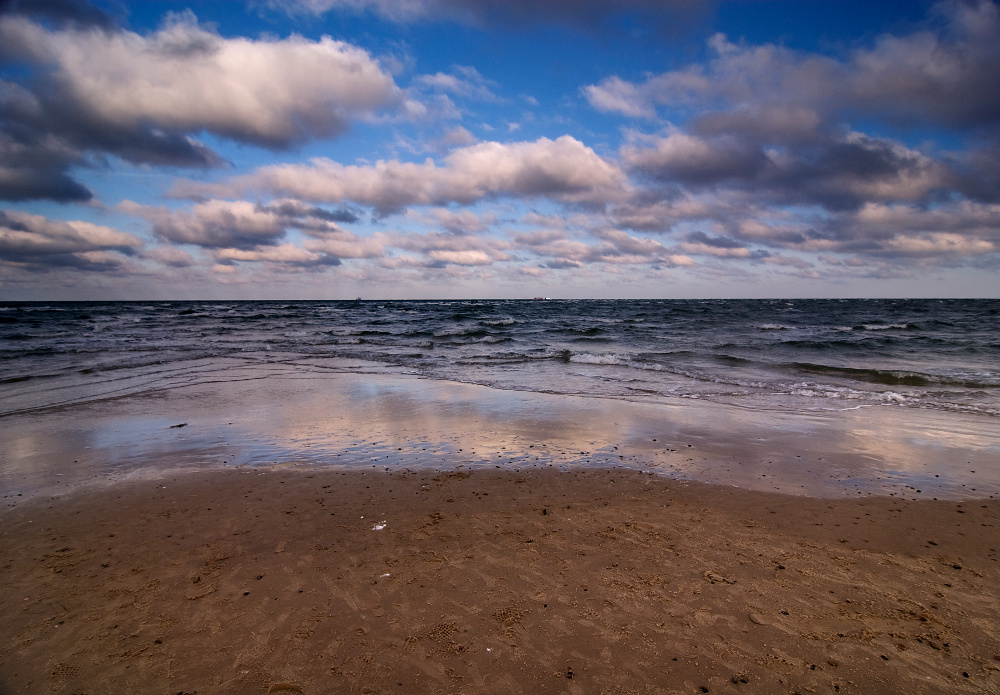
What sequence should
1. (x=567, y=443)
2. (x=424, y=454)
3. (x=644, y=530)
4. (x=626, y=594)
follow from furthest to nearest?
(x=567, y=443) → (x=424, y=454) → (x=644, y=530) → (x=626, y=594)

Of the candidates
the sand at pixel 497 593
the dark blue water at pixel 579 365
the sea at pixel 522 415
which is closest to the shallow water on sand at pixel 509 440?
the sea at pixel 522 415

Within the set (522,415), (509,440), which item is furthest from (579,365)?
(509,440)

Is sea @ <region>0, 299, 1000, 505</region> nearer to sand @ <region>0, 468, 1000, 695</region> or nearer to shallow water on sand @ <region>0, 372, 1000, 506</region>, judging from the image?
shallow water on sand @ <region>0, 372, 1000, 506</region>

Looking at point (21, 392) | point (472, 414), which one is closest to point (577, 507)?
point (472, 414)

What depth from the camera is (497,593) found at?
3.68 meters

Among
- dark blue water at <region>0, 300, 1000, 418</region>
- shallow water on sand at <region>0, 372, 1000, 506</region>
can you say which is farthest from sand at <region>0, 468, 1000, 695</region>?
dark blue water at <region>0, 300, 1000, 418</region>

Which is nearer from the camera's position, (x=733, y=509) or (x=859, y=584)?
(x=859, y=584)

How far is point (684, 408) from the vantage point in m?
10.5

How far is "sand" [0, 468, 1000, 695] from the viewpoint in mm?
2967

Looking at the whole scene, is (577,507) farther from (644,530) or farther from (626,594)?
(626,594)

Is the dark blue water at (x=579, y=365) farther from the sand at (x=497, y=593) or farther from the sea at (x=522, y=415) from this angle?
the sand at (x=497, y=593)

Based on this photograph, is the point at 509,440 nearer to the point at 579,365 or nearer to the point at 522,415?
the point at 522,415

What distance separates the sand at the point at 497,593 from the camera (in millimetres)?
2967

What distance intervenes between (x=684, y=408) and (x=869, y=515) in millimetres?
5388
